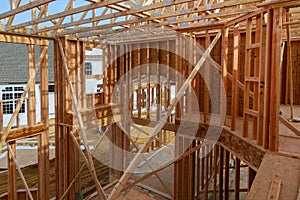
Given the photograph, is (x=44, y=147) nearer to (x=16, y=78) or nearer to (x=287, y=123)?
(x=287, y=123)

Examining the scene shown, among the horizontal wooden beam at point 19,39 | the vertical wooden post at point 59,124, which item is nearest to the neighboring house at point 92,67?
the vertical wooden post at point 59,124

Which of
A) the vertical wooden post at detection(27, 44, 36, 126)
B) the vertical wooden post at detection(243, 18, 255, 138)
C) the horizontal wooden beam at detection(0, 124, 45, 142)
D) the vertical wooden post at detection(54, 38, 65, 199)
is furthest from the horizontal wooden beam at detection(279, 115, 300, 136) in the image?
the horizontal wooden beam at detection(0, 124, 45, 142)

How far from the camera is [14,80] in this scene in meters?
16.7

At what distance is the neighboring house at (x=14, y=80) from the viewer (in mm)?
15680

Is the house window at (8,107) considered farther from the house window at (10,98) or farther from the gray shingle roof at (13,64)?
the gray shingle roof at (13,64)

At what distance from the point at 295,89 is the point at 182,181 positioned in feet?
15.0

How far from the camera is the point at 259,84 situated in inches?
147

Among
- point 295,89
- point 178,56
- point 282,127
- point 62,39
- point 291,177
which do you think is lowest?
point 291,177

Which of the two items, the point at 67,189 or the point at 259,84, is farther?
the point at 67,189

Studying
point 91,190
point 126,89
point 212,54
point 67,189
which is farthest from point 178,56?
point 91,190

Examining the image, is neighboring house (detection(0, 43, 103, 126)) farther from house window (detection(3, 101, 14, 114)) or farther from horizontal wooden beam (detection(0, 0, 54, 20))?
horizontal wooden beam (detection(0, 0, 54, 20))

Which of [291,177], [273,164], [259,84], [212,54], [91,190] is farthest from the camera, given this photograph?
[91,190]

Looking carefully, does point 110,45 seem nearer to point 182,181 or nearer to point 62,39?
point 62,39

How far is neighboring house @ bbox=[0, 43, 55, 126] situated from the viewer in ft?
51.4
